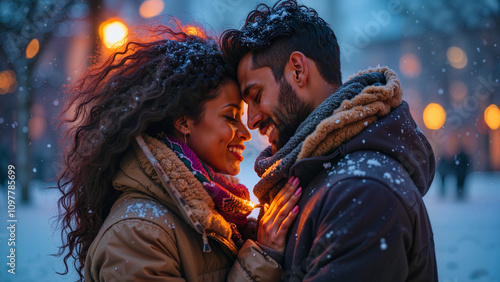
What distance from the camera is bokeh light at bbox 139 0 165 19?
1002 cm

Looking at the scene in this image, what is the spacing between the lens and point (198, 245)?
229 cm

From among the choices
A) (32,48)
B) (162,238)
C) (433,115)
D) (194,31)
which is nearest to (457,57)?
(433,115)

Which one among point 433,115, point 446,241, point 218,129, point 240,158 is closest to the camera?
point 218,129

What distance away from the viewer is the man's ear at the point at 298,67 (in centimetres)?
255

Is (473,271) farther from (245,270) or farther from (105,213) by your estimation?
(105,213)

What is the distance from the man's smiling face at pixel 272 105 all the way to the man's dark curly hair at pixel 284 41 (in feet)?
0.22

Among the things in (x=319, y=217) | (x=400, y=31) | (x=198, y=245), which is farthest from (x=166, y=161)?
(x=400, y=31)

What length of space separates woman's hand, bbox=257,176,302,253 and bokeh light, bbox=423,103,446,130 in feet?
59.7

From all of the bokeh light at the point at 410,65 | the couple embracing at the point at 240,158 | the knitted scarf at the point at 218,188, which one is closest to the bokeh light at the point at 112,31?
the couple embracing at the point at 240,158

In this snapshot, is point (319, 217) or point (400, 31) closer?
point (319, 217)

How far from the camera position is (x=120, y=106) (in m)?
2.46

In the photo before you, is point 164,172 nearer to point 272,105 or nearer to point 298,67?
point 272,105

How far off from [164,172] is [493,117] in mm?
20502

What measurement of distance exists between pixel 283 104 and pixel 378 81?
24.4 inches
